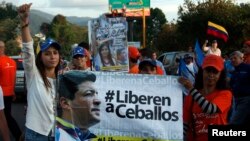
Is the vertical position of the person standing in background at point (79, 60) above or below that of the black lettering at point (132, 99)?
above

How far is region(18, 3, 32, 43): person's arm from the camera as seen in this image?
15.6ft

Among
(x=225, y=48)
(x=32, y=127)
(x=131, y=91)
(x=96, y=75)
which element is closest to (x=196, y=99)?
(x=131, y=91)

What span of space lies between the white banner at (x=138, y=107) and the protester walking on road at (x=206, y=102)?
3.7 inches

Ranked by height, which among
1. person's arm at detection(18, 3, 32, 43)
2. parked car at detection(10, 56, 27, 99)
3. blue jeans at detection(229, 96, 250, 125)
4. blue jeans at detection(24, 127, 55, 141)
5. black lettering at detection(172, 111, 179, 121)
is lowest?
parked car at detection(10, 56, 27, 99)

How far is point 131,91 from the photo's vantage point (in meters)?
4.84

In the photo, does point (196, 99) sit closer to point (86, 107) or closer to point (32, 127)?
point (86, 107)

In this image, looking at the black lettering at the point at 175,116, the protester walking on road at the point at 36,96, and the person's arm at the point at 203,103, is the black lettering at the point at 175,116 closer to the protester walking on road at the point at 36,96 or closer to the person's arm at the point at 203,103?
the person's arm at the point at 203,103

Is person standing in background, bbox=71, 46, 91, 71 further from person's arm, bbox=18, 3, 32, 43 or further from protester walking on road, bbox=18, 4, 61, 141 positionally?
person's arm, bbox=18, 3, 32, 43

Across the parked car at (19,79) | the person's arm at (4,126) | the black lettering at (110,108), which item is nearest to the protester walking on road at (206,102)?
the black lettering at (110,108)

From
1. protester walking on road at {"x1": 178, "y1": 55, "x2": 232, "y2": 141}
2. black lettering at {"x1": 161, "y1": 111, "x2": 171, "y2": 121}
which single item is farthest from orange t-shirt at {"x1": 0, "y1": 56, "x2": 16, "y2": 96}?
protester walking on road at {"x1": 178, "y1": 55, "x2": 232, "y2": 141}

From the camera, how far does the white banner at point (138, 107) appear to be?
473cm

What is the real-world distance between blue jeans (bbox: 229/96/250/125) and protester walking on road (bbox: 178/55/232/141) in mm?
2700

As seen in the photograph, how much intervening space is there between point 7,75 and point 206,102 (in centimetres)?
589

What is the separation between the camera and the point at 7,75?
31.9 ft
